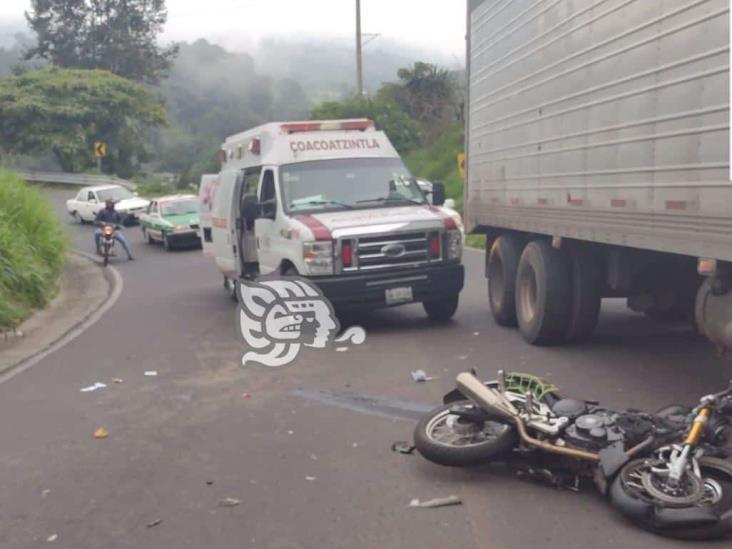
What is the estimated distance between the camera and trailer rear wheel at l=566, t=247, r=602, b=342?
932 centimetres

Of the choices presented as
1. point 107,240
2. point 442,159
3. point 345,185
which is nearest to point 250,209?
point 345,185

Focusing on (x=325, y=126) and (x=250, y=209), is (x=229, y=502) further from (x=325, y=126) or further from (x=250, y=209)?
(x=325, y=126)

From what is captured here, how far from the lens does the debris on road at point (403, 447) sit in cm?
625

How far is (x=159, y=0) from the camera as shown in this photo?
7638cm

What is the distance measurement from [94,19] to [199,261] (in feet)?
187

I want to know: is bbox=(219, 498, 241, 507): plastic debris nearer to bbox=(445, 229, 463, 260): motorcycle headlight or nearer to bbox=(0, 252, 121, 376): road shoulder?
bbox=(0, 252, 121, 376): road shoulder

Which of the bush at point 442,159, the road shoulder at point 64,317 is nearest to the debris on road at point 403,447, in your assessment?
the road shoulder at point 64,317

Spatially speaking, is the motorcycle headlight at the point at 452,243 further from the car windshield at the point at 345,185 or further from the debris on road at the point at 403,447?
the debris on road at the point at 403,447

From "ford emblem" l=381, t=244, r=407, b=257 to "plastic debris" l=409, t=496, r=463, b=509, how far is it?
241 inches

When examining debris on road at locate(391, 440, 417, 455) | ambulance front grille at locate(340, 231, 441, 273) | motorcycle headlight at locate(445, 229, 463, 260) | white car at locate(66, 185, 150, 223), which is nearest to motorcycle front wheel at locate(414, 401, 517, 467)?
debris on road at locate(391, 440, 417, 455)

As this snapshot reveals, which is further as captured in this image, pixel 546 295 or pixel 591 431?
pixel 546 295

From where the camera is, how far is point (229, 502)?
548 centimetres

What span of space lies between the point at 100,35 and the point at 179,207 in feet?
167

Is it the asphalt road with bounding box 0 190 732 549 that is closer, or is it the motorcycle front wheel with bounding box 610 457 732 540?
the motorcycle front wheel with bounding box 610 457 732 540
